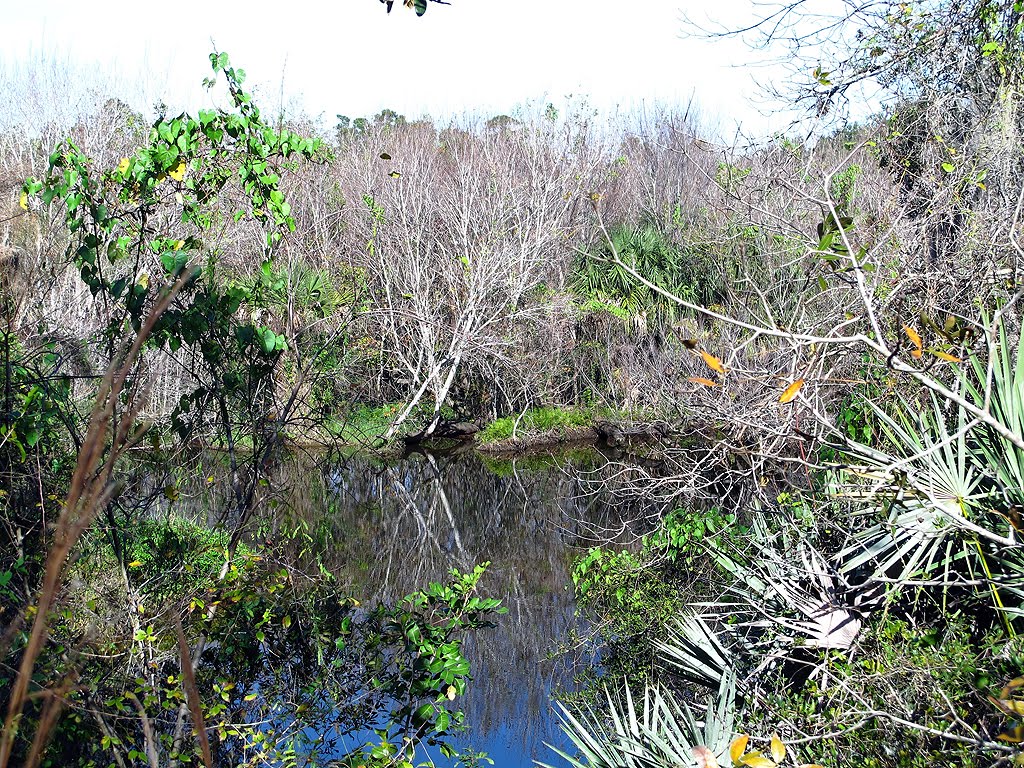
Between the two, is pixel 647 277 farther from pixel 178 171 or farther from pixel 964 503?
pixel 178 171

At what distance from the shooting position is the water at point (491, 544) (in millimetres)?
8219

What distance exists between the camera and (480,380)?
68.5 feet

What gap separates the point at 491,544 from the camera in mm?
13312

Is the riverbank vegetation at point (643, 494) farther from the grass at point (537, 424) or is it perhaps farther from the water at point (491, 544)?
the grass at point (537, 424)

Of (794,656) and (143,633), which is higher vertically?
(143,633)

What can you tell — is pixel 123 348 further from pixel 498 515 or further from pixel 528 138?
pixel 528 138

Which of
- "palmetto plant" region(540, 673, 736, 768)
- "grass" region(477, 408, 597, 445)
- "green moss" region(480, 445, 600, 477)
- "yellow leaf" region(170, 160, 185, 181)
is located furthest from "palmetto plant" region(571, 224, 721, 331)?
"yellow leaf" region(170, 160, 185, 181)

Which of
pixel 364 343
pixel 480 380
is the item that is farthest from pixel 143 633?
pixel 480 380

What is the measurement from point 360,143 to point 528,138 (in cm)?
507

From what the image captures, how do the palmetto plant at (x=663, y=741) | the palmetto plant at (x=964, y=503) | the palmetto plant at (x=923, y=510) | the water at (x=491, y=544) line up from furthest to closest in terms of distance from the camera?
the water at (x=491, y=544)
the palmetto plant at (x=923, y=510)
the palmetto plant at (x=964, y=503)
the palmetto plant at (x=663, y=741)

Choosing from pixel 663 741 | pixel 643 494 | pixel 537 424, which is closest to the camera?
pixel 663 741

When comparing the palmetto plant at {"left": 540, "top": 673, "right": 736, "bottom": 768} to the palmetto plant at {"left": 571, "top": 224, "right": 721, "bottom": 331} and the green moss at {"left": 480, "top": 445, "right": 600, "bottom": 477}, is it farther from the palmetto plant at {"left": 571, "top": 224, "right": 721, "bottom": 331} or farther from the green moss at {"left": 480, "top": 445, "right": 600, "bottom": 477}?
the palmetto plant at {"left": 571, "top": 224, "right": 721, "bottom": 331}

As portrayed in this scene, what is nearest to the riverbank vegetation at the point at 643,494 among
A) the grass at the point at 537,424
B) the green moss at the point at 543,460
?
the green moss at the point at 543,460

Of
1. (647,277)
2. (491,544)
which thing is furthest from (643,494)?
(647,277)
